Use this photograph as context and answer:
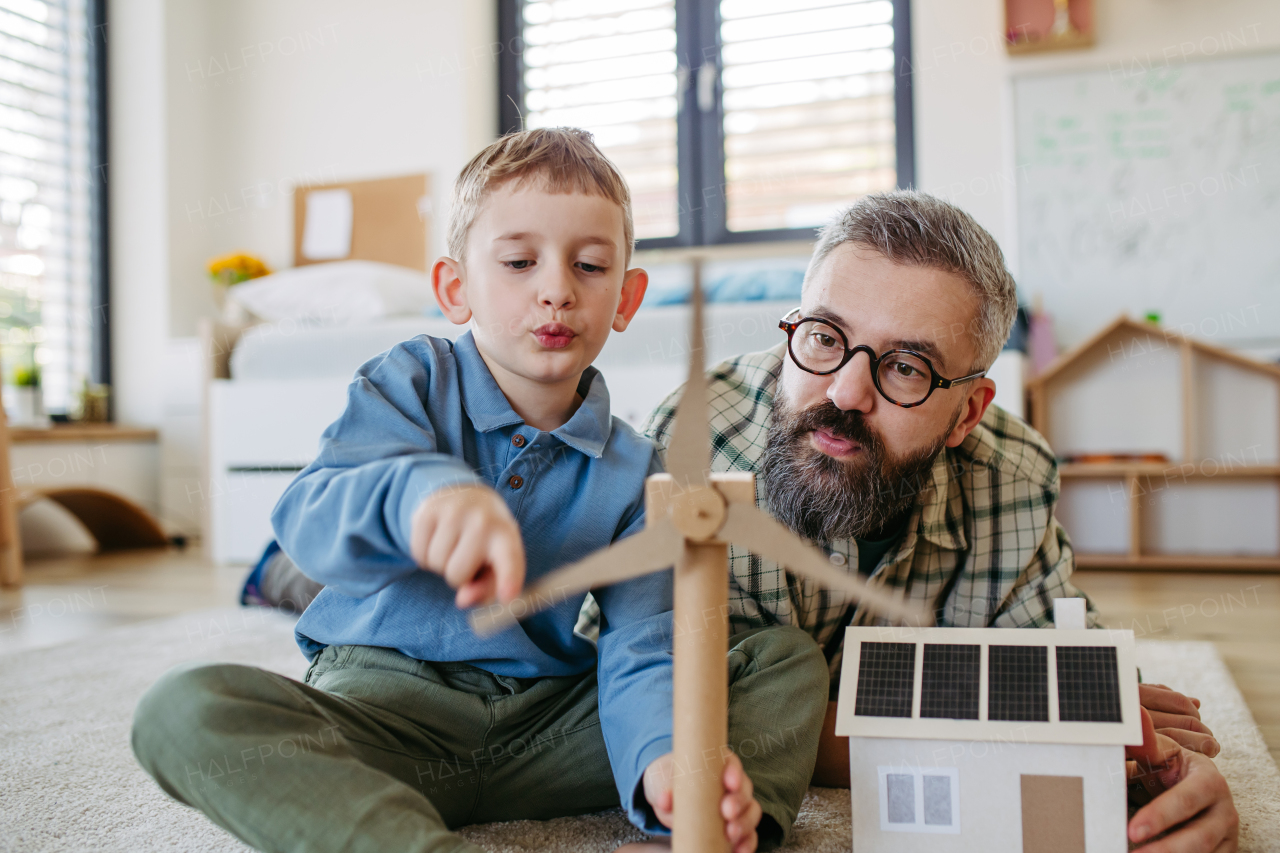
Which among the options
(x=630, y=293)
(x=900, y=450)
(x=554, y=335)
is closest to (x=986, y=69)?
(x=900, y=450)

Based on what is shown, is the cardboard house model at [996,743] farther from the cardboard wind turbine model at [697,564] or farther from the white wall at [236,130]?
the white wall at [236,130]

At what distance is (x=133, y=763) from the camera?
109 cm

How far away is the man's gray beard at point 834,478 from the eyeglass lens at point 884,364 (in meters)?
0.04

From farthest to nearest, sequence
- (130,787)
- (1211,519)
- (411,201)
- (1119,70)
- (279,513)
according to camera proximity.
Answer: (411,201) < (1119,70) < (1211,519) < (130,787) < (279,513)

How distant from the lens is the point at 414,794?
2.21 ft

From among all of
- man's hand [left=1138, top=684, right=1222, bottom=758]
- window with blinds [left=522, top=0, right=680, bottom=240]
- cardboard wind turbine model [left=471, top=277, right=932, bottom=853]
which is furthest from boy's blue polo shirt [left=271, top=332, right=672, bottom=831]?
window with blinds [left=522, top=0, right=680, bottom=240]

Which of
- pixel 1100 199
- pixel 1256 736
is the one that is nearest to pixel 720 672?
pixel 1256 736

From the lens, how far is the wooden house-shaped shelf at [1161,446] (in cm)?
271

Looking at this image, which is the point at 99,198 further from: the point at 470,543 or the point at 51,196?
the point at 470,543

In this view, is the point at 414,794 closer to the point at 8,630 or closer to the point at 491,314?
the point at 491,314

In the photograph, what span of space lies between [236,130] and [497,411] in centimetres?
367

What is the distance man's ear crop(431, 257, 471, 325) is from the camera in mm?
886

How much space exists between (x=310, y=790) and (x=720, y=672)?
29cm

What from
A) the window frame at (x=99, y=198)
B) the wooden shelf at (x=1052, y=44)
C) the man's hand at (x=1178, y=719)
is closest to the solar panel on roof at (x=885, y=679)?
the man's hand at (x=1178, y=719)
